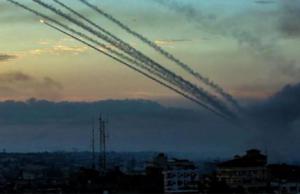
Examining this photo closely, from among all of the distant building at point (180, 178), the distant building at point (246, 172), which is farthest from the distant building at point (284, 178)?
the distant building at point (180, 178)

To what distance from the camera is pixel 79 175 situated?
130625 mm

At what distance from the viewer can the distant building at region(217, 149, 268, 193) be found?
125 metres

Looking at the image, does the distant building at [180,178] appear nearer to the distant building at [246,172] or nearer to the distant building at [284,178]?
the distant building at [246,172]

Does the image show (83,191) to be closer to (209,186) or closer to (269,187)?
(209,186)

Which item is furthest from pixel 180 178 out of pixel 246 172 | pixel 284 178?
pixel 284 178

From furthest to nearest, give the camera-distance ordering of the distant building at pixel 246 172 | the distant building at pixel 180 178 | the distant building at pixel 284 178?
the distant building at pixel 246 172
the distant building at pixel 180 178
the distant building at pixel 284 178

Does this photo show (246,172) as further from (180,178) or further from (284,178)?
(180,178)

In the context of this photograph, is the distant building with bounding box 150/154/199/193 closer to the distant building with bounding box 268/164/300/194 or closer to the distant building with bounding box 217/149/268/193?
the distant building with bounding box 217/149/268/193

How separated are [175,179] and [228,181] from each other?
1369cm

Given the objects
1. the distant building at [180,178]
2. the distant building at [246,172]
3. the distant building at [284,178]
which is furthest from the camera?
the distant building at [246,172]

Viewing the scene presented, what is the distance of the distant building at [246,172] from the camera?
125 m

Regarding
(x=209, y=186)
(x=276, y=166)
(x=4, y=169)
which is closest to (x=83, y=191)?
(x=209, y=186)

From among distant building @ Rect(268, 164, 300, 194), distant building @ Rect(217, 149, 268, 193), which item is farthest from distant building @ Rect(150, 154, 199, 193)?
distant building @ Rect(268, 164, 300, 194)

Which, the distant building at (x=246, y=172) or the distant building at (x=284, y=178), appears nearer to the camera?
the distant building at (x=284, y=178)
